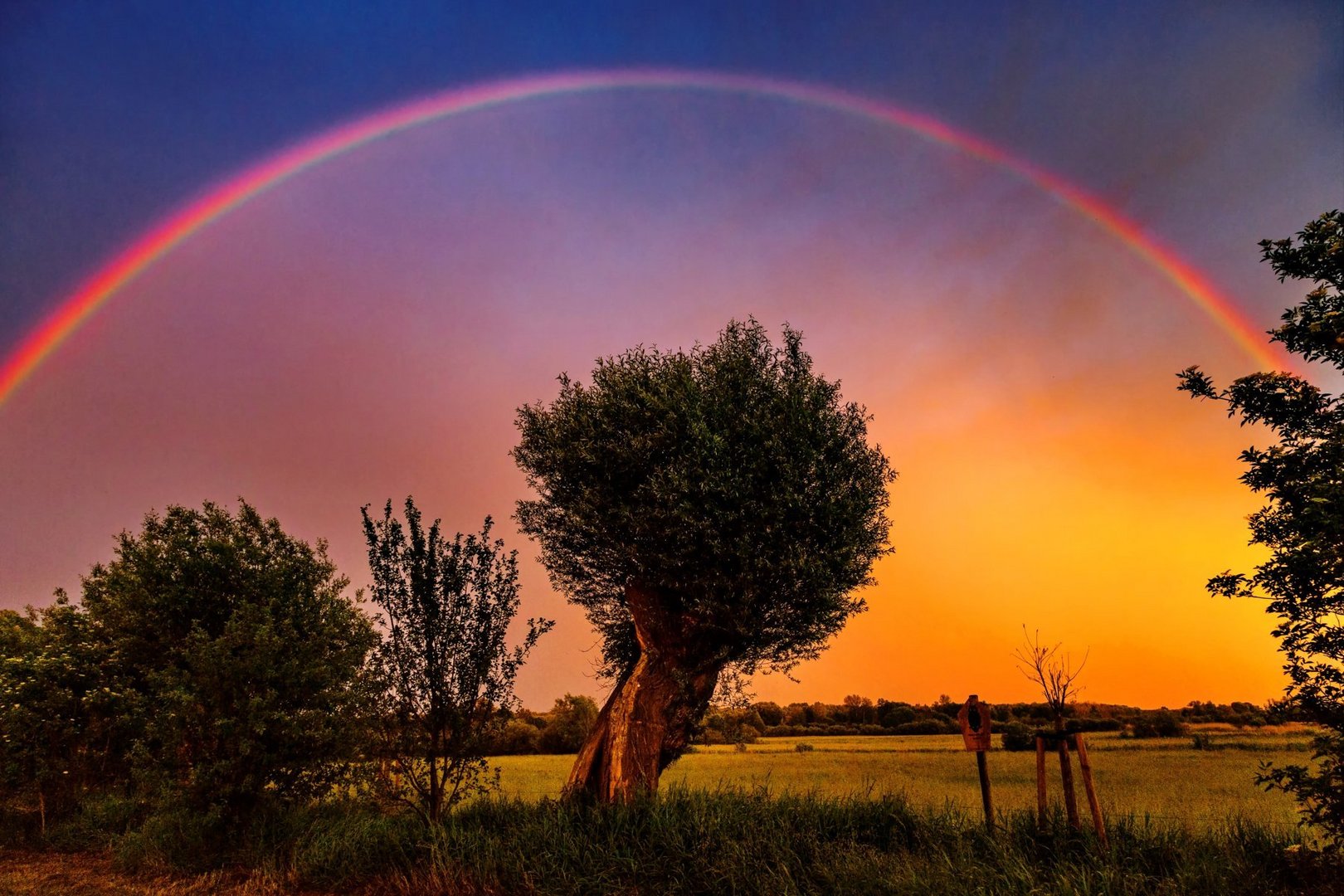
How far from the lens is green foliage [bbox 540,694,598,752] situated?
175 feet

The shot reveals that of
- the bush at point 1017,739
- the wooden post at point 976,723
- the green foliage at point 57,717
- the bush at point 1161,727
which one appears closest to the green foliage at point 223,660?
the green foliage at point 57,717

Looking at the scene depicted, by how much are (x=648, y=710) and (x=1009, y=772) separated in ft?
93.4

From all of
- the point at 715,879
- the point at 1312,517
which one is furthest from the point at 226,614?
the point at 1312,517

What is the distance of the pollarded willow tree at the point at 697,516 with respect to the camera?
14.9m

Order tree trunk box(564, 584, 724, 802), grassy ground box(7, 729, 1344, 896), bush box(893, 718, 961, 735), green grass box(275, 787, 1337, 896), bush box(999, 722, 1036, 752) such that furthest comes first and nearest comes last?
bush box(893, 718, 961, 735) < bush box(999, 722, 1036, 752) < tree trunk box(564, 584, 724, 802) < grassy ground box(7, 729, 1344, 896) < green grass box(275, 787, 1337, 896)

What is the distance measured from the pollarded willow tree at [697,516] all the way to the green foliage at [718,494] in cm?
4

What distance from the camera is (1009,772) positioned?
35.0 meters

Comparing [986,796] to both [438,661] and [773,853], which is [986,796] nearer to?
[773,853]

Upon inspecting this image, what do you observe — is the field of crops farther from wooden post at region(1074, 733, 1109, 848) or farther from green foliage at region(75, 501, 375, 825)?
green foliage at region(75, 501, 375, 825)

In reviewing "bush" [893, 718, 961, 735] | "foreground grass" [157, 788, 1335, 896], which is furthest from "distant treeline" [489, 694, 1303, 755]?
"foreground grass" [157, 788, 1335, 896]

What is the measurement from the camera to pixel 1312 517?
9109mm

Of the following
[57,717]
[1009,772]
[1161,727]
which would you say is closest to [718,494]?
[57,717]

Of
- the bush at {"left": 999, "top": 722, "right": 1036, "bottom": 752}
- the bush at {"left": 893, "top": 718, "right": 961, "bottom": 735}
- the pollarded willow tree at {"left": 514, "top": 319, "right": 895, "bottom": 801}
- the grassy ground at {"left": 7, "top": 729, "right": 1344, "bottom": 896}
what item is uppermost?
the pollarded willow tree at {"left": 514, "top": 319, "right": 895, "bottom": 801}

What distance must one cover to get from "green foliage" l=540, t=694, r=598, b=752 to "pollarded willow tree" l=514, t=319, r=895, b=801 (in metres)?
37.6
